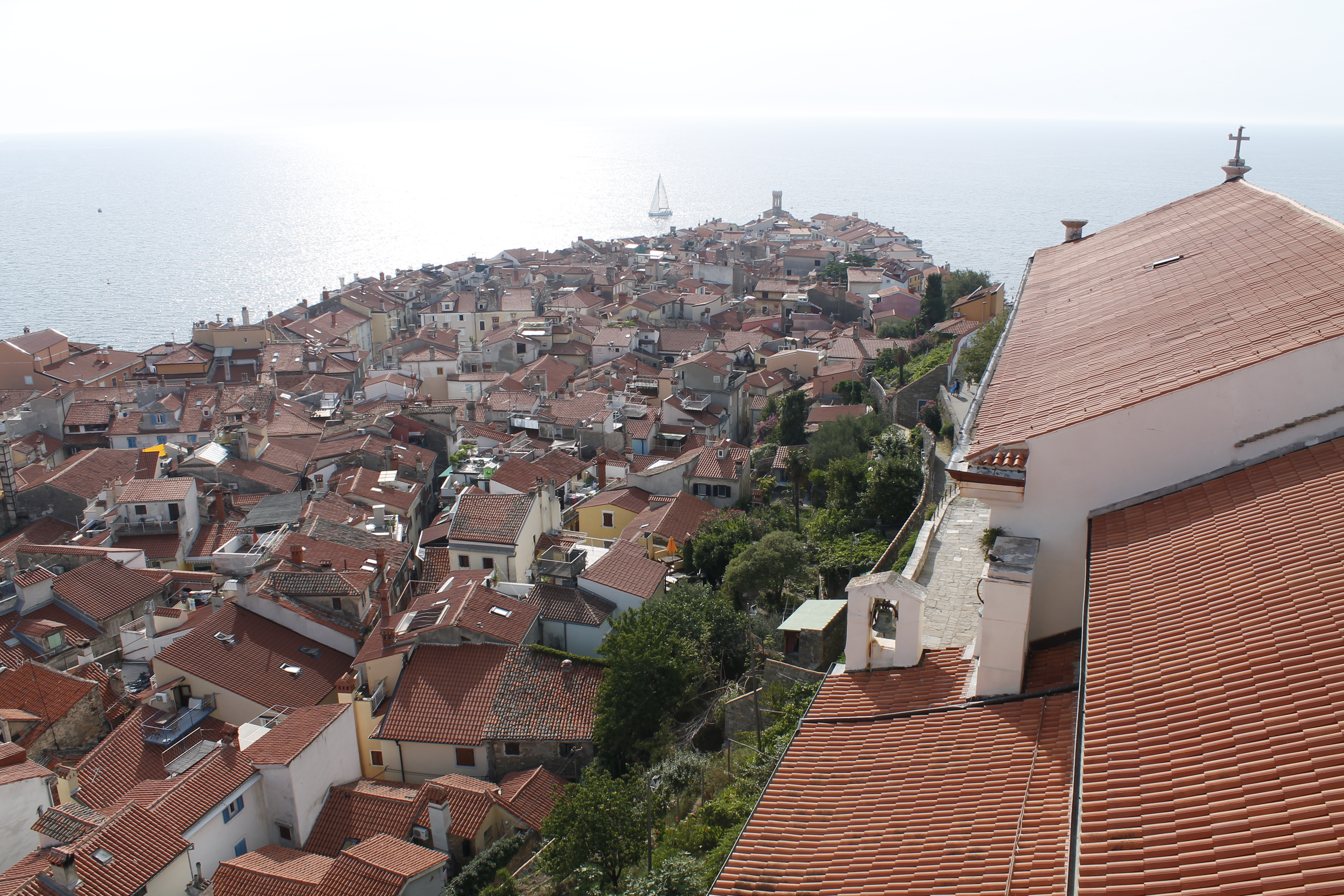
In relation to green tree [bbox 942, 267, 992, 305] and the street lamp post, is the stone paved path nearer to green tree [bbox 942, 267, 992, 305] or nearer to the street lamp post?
the street lamp post

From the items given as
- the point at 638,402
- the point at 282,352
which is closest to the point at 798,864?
the point at 638,402

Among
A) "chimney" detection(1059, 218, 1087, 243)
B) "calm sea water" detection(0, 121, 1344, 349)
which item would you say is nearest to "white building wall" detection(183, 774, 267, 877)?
"chimney" detection(1059, 218, 1087, 243)

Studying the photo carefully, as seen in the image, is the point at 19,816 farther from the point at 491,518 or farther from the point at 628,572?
the point at 491,518

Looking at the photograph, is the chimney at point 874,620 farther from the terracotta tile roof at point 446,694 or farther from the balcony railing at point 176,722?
the balcony railing at point 176,722

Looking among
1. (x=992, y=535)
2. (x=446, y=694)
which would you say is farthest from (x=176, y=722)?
(x=992, y=535)

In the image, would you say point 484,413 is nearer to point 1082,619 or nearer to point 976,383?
point 976,383
